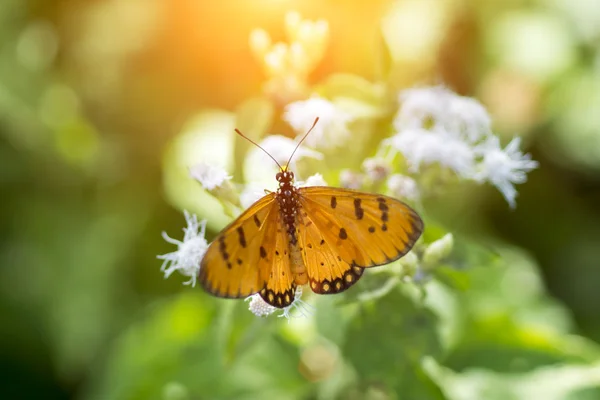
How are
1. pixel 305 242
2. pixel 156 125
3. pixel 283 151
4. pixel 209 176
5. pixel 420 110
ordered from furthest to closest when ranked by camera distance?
1. pixel 156 125
2. pixel 420 110
3. pixel 283 151
4. pixel 209 176
5. pixel 305 242

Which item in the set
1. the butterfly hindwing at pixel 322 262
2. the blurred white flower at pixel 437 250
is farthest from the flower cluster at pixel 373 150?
the butterfly hindwing at pixel 322 262

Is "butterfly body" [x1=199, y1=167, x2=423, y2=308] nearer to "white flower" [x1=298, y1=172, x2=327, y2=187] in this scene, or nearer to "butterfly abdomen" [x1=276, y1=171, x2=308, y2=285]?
"butterfly abdomen" [x1=276, y1=171, x2=308, y2=285]

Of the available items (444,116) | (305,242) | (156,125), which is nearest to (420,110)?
(444,116)

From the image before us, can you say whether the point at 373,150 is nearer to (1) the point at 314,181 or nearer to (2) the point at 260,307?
(1) the point at 314,181

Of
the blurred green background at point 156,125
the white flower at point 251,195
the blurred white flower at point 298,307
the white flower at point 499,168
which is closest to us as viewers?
the blurred white flower at point 298,307

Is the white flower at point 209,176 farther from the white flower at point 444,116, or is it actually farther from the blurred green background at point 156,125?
the blurred green background at point 156,125

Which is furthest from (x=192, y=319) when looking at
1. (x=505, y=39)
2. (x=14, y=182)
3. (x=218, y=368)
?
(x=505, y=39)

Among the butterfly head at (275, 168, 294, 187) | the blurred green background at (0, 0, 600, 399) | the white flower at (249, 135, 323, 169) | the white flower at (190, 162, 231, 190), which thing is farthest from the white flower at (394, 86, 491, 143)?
the blurred green background at (0, 0, 600, 399)
